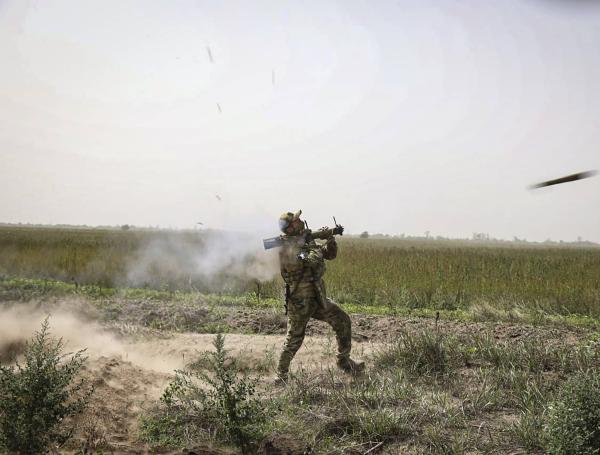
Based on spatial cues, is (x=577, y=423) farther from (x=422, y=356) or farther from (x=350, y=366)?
(x=350, y=366)

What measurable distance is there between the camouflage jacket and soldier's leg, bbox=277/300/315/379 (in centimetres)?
8

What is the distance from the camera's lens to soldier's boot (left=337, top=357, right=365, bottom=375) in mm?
6250

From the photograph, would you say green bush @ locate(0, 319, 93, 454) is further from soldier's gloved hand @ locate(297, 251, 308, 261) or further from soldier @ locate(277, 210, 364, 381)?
soldier's gloved hand @ locate(297, 251, 308, 261)

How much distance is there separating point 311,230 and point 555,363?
316 cm

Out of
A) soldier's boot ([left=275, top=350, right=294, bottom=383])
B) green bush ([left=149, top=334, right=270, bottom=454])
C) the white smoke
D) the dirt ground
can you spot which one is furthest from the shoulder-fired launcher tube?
green bush ([left=149, top=334, right=270, bottom=454])

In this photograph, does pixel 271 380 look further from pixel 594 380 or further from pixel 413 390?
pixel 594 380

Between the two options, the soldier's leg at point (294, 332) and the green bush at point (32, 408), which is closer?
the green bush at point (32, 408)

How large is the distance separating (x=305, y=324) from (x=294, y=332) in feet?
0.65

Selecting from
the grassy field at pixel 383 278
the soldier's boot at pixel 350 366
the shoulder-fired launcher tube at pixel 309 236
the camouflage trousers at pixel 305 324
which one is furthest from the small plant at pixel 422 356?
the grassy field at pixel 383 278

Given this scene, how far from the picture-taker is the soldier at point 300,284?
20.1 feet

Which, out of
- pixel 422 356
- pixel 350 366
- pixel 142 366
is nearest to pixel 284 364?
pixel 350 366

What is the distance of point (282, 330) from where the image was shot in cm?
934

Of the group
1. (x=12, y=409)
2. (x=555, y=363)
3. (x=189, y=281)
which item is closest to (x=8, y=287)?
(x=189, y=281)

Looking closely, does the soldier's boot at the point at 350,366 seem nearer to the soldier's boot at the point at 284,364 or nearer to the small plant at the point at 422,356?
the small plant at the point at 422,356
